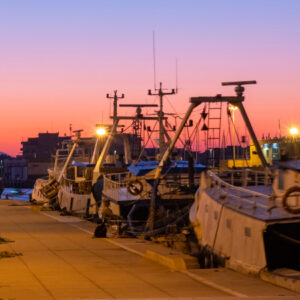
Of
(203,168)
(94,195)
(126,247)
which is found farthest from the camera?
(94,195)

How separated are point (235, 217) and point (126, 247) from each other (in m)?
6.56

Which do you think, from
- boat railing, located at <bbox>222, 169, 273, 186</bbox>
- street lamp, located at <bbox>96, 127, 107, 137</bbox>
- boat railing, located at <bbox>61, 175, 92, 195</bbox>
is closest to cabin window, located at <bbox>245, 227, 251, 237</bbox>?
boat railing, located at <bbox>222, 169, 273, 186</bbox>

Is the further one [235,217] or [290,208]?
[235,217]

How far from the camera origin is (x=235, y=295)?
1292cm

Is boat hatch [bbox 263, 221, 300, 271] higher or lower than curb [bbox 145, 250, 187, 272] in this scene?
higher

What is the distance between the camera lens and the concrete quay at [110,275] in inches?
526

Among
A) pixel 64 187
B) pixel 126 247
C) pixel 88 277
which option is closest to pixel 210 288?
pixel 88 277

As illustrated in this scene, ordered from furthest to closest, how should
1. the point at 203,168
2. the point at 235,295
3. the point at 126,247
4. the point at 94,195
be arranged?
the point at 94,195 → the point at 203,168 → the point at 126,247 → the point at 235,295

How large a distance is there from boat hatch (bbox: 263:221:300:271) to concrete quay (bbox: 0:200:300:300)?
610mm

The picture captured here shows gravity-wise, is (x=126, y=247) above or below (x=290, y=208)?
below

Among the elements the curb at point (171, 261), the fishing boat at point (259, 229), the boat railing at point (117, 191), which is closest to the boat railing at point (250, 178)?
the fishing boat at point (259, 229)

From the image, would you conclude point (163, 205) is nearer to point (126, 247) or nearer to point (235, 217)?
point (126, 247)

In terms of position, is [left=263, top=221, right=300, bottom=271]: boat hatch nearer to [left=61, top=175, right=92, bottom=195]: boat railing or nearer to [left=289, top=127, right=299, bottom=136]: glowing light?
[left=289, top=127, right=299, bottom=136]: glowing light

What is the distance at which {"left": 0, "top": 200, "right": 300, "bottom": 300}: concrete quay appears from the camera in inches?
526
